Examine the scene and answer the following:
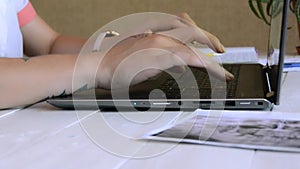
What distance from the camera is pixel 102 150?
58 centimetres

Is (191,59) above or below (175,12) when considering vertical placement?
above

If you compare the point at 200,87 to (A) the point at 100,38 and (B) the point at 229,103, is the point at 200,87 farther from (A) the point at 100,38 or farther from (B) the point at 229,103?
(A) the point at 100,38

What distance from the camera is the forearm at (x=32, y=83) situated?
852 millimetres

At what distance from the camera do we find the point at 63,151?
0.58 metres

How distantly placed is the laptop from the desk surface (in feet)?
0.10

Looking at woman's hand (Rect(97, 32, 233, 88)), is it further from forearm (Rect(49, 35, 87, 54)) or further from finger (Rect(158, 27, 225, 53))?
forearm (Rect(49, 35, 87, 54))

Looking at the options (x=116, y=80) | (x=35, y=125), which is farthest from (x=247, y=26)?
(x=35, y=125)

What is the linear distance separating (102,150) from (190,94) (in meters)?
0.26

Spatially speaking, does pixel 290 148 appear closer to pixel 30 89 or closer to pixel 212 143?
pixel 212 143

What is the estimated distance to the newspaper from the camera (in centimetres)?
58

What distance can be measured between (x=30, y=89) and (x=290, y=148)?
1.58 ft

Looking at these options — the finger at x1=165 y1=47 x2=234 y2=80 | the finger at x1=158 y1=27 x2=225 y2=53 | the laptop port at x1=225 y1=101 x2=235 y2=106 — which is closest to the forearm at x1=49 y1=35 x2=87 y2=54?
the finger at x1=158 y1=27 x2=225 y2=53

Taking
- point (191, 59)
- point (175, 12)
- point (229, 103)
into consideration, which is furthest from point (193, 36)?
point (175, 12)

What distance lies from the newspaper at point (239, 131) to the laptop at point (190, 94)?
2.2 inches
